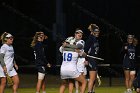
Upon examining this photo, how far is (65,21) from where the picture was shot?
3381 cm

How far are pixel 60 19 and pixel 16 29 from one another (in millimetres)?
3426

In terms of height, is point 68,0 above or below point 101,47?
above

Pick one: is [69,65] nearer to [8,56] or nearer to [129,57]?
[8,56]

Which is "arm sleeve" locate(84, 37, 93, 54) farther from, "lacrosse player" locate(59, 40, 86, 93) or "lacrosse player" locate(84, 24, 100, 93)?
"lacrosse player" locate(59, 40, 86, 93)

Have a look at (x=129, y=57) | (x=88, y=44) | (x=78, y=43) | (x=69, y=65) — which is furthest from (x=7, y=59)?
(x=129, y=57)

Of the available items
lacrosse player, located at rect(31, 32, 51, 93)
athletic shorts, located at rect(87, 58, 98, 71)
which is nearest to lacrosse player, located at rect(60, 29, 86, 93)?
athletic shorts, located at rect(87, 58, 98, 71)

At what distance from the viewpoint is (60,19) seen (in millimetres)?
33438

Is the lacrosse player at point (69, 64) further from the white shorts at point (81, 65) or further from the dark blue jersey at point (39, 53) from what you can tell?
the dark blue jersey at point (39, 53)

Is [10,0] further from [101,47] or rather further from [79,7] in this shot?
[101,47]

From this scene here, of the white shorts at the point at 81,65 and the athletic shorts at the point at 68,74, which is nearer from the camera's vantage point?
the athletic shorts at the point at 68,74

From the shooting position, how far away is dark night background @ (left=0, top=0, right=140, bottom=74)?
32.0 meters

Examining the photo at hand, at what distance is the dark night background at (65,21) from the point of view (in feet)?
105

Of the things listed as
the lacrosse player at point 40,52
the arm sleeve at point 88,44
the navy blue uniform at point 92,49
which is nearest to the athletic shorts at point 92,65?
the navy blue uniform at point 92,49

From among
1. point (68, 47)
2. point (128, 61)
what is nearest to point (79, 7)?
point (128, 61)
